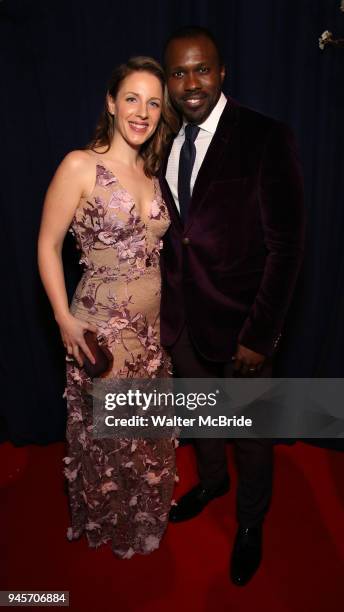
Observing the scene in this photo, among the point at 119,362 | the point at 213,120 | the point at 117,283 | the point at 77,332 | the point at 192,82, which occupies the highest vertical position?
the point at 192,82

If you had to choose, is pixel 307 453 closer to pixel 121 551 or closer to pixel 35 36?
pixel 121 551

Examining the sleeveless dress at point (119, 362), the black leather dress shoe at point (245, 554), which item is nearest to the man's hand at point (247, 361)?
the sleeveless dress at point (119, 362)

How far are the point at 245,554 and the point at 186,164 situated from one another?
1.37m

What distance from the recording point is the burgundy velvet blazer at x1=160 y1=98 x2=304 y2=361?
144cm

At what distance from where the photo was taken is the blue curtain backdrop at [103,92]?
1.88 m

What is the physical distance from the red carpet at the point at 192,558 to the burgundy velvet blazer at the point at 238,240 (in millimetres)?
772

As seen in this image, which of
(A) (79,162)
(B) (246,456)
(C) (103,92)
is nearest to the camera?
(A) (79,162)

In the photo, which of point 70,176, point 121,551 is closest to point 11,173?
point 70,176

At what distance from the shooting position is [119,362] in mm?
1642

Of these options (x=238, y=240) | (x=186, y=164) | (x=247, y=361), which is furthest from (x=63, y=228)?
(x=247, y=361)

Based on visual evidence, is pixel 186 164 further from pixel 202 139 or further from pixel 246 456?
pixel 246 456

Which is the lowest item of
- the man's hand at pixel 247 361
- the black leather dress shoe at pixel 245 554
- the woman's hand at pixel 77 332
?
the black leather dress shoe at pixel 245 554

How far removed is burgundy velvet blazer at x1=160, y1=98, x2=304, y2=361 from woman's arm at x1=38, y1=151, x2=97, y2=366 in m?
0.30

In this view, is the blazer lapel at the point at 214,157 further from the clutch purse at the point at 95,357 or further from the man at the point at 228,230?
the clutch purse at the point at 95,357
